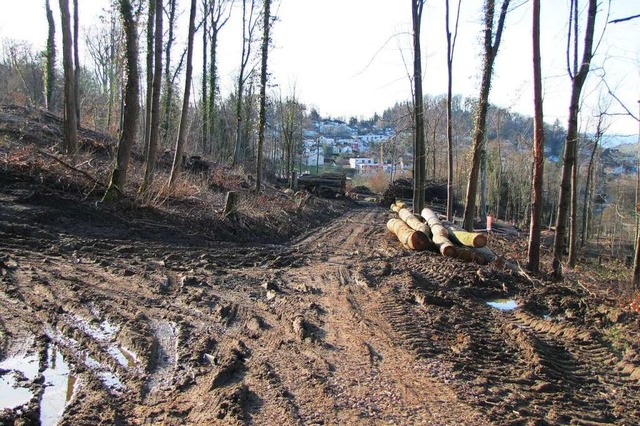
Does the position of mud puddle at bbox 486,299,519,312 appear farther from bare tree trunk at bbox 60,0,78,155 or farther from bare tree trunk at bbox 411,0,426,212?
bare tree trunk at bbox 60,0,78,155

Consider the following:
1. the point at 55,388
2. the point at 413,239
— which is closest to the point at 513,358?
the point at 55,388

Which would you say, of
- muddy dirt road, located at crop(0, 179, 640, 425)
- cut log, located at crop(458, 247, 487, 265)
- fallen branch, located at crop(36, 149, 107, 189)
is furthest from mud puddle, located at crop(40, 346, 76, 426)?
cut log, located at crop(458, 247, 487, 265)

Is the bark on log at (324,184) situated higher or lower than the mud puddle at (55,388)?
higher

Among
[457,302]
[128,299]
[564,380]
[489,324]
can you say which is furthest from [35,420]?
[457,302]

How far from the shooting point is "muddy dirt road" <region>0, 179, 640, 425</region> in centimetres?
399

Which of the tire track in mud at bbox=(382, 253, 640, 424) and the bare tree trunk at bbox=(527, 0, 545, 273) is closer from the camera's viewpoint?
the tire track in mud at bbox=(382, 253, 640, 424)

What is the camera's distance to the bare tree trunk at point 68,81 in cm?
1384

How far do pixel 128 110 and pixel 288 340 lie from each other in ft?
29.9

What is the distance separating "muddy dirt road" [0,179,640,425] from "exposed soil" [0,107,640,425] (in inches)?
0.9

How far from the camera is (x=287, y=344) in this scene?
17.8 ft

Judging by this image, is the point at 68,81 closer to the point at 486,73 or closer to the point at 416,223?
the point at 416,223

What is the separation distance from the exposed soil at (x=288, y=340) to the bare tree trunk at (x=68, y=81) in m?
5.04

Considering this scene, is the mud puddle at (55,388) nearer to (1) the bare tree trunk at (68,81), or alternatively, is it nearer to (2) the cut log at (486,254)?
(2) the cut log at (486,254)

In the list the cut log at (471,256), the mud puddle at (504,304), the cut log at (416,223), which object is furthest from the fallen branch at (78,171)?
the mud puddle at (504,304)
